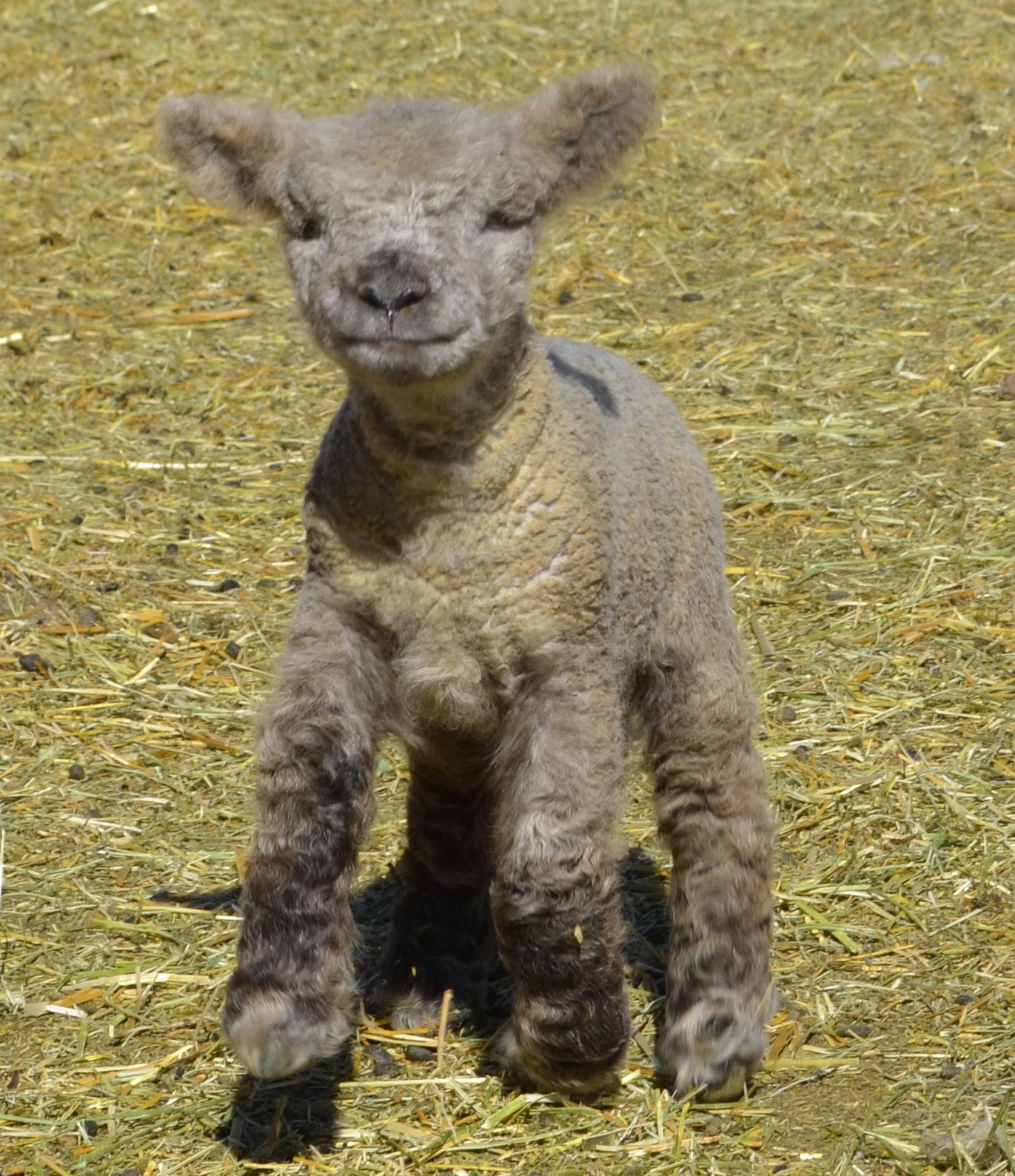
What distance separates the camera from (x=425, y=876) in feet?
16.9

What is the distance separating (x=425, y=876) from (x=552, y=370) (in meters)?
1.48

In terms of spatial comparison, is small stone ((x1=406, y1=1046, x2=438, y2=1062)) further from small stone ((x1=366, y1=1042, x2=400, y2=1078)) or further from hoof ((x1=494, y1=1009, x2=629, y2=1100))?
hoof ((x1=494, y1=1009, x2=629, y2=1100))

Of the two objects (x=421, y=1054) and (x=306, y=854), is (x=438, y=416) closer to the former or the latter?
(x=306, y=854)

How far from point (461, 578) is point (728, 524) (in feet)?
11.6

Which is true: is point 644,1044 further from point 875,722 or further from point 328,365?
point 328,365

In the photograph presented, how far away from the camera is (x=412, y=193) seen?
4.02m

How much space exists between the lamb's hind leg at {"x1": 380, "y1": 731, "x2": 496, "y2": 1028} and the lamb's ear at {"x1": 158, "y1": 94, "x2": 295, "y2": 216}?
157cm

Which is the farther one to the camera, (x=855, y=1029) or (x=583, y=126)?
(x=855, y=1029)

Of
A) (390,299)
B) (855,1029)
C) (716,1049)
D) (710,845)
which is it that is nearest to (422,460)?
(390,299)

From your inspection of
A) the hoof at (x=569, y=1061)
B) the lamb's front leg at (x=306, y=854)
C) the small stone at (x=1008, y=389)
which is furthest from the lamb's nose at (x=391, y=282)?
the small stone at (x=1008, y=389)

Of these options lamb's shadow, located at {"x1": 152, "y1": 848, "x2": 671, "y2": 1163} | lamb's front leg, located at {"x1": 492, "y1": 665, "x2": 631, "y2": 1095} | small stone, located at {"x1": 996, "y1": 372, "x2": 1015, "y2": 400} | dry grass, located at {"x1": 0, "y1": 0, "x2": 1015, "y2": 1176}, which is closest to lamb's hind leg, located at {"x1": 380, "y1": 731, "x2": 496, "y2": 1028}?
lamb's shadow, located at {"x1": 152, "y1": 848, "x2": 671, "y2": 1163}

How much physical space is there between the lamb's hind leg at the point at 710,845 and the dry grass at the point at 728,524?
194 millimetres

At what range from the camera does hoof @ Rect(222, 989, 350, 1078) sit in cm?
401

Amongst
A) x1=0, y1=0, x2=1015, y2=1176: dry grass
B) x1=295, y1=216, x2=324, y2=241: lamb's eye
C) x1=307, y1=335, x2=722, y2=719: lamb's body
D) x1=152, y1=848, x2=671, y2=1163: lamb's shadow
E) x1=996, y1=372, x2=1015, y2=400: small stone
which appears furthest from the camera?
x1=996, y1=372, x2=1015, y2=400: small stone
